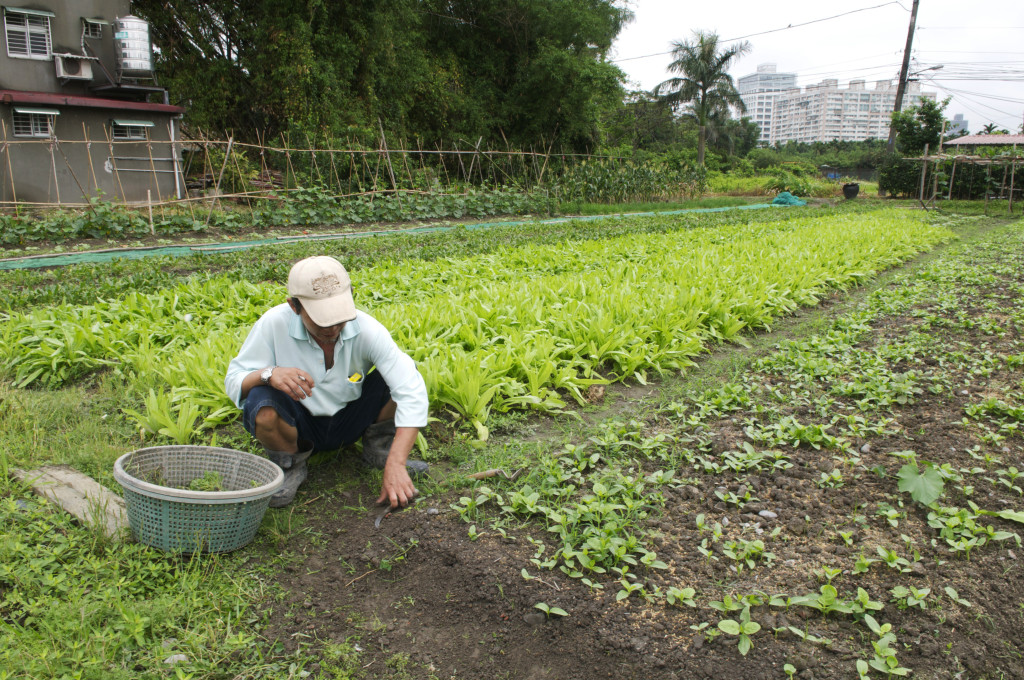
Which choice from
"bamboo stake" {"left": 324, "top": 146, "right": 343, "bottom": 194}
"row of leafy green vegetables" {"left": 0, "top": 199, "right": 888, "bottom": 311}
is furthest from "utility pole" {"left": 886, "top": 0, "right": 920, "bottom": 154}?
"bamboo stake" {"left": 324, "top": 146, "right": 343, "bottom": 194}

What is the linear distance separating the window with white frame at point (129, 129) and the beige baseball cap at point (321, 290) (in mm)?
17632

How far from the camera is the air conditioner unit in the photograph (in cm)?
1591

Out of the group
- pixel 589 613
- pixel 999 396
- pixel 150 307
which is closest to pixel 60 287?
pixel 150 307

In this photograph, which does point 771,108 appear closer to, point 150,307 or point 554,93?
point 554,93

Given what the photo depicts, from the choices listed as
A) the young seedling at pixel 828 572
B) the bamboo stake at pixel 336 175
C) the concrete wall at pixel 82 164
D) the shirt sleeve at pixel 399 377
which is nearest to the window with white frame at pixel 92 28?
the concrete wall at pixel 82 164

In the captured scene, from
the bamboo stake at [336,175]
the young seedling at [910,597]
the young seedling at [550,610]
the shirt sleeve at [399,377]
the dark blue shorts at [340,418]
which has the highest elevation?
the bamboo stake at [336,175]

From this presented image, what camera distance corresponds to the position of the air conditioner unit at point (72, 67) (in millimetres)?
15906

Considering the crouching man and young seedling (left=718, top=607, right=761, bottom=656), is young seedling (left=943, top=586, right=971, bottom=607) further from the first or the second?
the crouching man

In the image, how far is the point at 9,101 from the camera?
49.0 feet

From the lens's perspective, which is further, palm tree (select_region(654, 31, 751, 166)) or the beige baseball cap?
palm tree (select_region(654, 31, 751, 166))

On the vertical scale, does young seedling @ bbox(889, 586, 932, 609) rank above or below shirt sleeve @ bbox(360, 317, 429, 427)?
below

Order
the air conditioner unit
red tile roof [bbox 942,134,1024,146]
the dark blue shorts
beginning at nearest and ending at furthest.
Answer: the dark blue shorts < the air conditioner unit < red tile roof [bbox 942,134,1024,146]

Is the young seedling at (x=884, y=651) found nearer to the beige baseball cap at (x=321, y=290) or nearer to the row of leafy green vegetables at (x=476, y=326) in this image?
the row of leafy green vegetables at (x=476, y=326)

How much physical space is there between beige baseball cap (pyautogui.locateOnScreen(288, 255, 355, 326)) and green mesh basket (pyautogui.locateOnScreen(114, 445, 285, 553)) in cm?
61
